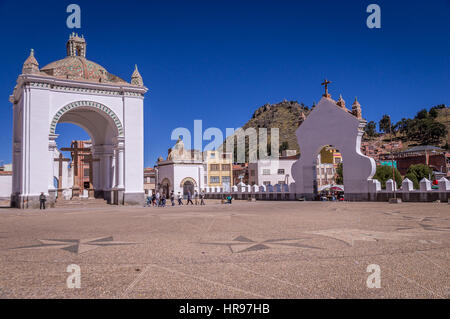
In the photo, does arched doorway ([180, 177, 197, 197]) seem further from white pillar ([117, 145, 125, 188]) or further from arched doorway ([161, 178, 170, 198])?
white pillar ([117, 145, 125, 188])

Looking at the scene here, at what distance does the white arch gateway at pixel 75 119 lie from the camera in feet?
71.6

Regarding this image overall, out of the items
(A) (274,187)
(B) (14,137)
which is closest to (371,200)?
Result: (A) (274,187)

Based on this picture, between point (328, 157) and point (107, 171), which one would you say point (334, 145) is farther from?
point (328, 157)

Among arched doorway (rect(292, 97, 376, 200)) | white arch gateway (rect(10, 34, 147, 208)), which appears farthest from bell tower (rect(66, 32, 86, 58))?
arched doorway (rect(292, 97, 376, 200))

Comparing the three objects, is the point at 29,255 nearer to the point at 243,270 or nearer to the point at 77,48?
the point at 243,270

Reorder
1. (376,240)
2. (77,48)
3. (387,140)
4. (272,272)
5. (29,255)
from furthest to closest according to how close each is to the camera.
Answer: (387,140) → (77,48) → (376,240) → (29,255) → (272,272)

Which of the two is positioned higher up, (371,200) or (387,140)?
(387,140)

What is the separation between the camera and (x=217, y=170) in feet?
187

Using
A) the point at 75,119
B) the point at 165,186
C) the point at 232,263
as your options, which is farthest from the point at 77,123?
the point at 232,263

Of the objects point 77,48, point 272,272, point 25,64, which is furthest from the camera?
point 77,48

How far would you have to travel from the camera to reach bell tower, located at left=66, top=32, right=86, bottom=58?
27.5 meters

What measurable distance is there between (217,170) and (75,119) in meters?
30.9

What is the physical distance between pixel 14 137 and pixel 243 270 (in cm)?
2523
